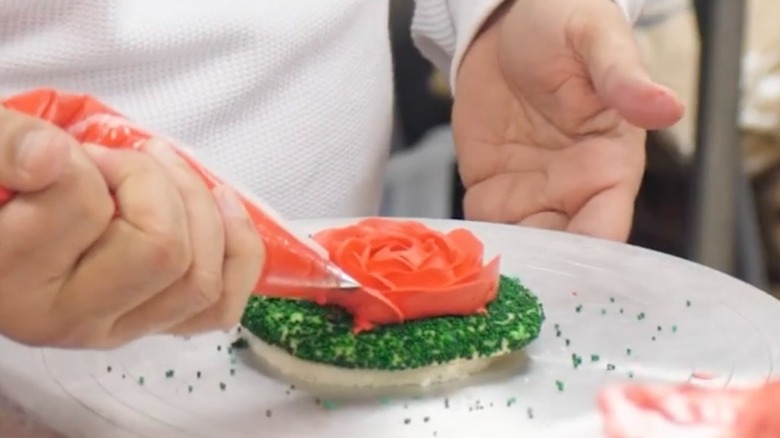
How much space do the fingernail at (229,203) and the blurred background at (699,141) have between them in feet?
1.88

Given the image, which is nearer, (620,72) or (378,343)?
(378,343)

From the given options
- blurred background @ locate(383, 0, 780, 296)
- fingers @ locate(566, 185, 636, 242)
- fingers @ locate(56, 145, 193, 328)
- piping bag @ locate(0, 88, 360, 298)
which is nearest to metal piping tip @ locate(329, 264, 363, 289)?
piping bag @ locate(0, 88, 360, 298)

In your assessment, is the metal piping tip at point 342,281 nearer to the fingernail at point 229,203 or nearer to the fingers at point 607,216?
the fingernail at point 229,203

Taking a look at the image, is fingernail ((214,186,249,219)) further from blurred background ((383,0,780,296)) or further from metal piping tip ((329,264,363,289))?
blurred background ((383,0,780,296))

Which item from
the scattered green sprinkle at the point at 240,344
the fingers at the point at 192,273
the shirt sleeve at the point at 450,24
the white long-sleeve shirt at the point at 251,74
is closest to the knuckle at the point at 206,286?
the fingers at the point at 192,273

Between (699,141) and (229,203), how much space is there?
0.60 meters

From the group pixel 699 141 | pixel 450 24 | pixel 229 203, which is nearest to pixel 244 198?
pixel 229 203

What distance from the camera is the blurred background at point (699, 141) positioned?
2.80 feet

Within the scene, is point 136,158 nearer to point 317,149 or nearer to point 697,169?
point 317,149

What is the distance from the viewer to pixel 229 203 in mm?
340

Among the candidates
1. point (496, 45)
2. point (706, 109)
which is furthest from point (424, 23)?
point (706, 109)

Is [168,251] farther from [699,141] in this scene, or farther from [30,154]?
[699,141]

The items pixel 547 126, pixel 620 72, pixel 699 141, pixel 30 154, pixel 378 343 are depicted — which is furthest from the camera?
pixel 699 141

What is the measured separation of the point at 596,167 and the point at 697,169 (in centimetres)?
30
